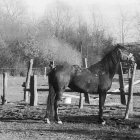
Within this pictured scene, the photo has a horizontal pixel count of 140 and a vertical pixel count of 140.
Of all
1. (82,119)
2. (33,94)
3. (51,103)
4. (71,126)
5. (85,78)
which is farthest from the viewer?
(33,94)

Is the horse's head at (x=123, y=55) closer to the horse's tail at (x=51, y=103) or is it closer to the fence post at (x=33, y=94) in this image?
the horse's tail at (x=51, y=103)

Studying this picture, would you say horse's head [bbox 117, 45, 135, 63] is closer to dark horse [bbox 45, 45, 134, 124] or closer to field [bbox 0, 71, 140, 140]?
dark horse [bbox 45, 45, 134, 124]

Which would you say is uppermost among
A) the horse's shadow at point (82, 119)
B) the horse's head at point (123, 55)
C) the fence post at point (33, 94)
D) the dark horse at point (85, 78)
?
the horse's head at point (123, 55)

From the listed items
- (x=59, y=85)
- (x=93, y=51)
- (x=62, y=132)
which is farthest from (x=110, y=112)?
(x=93, y=51)

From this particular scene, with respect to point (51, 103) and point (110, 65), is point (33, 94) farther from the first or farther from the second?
point (110, 65)

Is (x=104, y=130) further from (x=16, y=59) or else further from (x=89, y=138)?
(x=16, y=59)

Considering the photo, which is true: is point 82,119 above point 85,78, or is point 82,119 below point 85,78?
below

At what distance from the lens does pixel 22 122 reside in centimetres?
820

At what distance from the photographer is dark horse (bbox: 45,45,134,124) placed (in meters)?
8.16

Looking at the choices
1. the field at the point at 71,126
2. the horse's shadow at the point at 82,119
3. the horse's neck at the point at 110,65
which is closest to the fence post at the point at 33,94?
the field at the point at 71,126

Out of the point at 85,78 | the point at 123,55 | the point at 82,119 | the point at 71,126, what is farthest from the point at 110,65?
the point at 71,126

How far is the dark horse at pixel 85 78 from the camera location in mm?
8164

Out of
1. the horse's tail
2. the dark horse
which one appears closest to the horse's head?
the dark horse

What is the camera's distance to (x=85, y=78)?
27.4 ft
